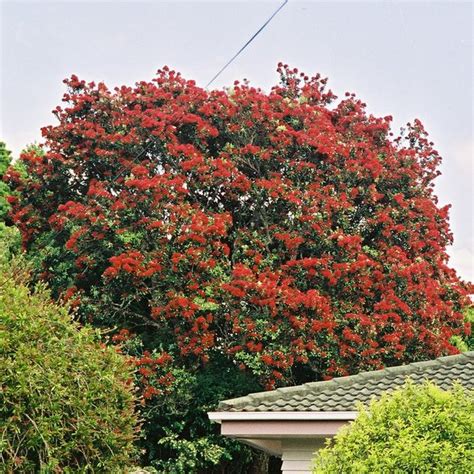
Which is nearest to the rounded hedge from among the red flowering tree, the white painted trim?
the white painted trim

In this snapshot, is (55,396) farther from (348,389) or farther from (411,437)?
(411,437)

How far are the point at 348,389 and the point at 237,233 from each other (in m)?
6.91

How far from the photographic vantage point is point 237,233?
18062 millimetres

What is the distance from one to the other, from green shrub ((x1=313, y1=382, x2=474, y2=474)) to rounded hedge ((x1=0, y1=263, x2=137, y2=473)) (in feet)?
10.5

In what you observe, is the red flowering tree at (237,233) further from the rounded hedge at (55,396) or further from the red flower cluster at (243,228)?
the rounded hedge at (55,396)

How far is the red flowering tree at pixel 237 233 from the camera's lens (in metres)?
17.0

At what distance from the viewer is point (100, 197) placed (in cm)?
1781

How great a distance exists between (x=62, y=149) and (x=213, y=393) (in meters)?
5.55

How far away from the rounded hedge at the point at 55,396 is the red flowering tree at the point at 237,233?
5760mm

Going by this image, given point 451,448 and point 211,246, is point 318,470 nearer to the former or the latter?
point 451,448

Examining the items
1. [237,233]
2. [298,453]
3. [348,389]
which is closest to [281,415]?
[298,453]

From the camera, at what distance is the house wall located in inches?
424

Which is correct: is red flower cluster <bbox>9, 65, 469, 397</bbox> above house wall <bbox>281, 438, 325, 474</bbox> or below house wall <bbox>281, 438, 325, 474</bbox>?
above

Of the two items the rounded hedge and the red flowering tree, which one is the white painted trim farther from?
the red flowering tree
